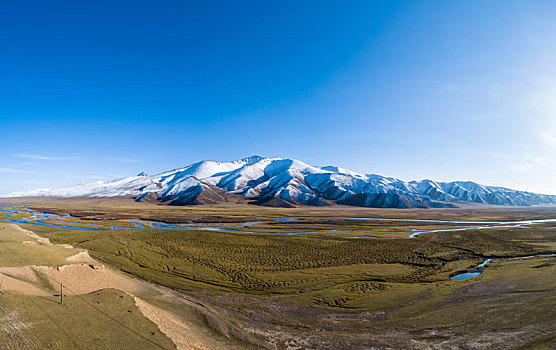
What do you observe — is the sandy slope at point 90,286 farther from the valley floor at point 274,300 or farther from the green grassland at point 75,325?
the green grassland at point 75,325

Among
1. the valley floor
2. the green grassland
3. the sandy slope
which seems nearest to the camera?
the green grassland

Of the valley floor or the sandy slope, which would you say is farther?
the sandy slope

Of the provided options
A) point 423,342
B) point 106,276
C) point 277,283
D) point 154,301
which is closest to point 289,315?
point 277,283

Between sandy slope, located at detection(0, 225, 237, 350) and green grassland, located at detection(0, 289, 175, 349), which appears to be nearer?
green grassland, located at detection(0, 289, 175, 349)

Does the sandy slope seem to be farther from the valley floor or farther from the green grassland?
the green grassland

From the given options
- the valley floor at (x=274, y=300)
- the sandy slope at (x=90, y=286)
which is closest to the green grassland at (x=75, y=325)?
the valley floor at (x=274, y=300)

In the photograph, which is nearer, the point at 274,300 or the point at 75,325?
the point at 75,325

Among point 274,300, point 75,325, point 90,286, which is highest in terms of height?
point 75,325

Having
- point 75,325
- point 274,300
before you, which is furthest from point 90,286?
point 274,300

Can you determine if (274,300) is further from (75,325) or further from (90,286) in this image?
(90,286)

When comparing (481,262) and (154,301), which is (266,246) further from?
(481,262)

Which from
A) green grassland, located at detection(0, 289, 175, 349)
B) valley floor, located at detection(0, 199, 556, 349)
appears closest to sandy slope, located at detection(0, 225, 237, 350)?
valley floor, located at detection(0, 199, 556, 349)

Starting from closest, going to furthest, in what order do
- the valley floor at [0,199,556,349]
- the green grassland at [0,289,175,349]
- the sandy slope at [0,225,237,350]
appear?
1. the green grassland at [0,289,175,349]
2. the valley floor at [0,199,556,349]
3. the sandy slope at [0,225,237,350]
